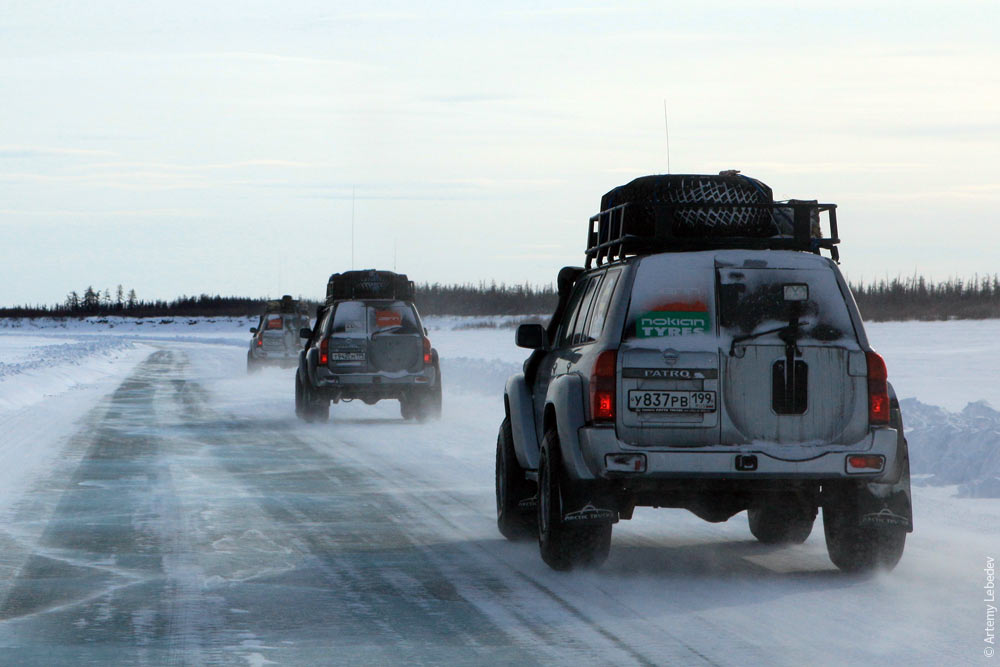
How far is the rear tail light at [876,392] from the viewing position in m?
7.71

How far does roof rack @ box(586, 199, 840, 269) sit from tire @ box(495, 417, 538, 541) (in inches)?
60.5

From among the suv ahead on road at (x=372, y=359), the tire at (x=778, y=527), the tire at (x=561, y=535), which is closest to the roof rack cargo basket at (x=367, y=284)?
the suv ahead on road at (x=372, y=359)

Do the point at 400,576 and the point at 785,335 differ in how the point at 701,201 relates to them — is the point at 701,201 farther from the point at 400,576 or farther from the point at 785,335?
the point at 400,576

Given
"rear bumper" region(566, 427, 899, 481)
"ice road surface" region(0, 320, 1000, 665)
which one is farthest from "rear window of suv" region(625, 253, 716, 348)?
"ice road surface" region(0, 320, 1000, 665)

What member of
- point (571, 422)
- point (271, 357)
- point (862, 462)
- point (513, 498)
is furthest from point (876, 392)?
point (271, 357)

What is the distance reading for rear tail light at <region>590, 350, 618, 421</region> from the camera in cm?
767

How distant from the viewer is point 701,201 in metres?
9.10

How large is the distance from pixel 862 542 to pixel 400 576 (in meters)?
2.70

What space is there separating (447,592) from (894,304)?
220ft

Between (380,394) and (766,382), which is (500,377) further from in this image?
(766,382)

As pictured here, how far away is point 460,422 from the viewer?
21375mm

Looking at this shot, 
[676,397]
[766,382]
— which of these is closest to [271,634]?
[676,397]

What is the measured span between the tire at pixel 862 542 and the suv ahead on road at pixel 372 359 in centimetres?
1351

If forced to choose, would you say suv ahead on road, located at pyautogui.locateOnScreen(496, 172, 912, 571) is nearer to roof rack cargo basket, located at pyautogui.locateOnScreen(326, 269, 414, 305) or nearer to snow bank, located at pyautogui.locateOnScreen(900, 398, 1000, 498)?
snow bank, located at pyautogui.locateOnScreen(900, 398, 1000, 498)
